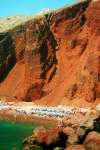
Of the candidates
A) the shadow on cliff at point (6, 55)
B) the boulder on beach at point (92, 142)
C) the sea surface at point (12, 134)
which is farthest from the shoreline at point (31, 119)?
the shadow on cliff at point (6, 55)

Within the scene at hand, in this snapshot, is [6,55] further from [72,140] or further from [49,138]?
[72,140]

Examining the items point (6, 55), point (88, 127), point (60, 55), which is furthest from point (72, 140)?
point (6, 55)

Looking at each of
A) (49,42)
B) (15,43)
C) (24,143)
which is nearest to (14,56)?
(15,43)

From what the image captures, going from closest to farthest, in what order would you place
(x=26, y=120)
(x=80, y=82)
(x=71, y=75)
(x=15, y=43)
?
(x=26, y=120) < (x=80, y=82) < (x=71, y=75) < (x=15, y=43)

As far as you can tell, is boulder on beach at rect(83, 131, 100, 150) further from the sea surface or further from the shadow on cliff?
the shadow on cliff

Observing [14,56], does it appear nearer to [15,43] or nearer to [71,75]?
[15,43]

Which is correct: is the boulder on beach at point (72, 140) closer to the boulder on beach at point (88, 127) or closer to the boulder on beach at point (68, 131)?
the boulder on beach at point (88, 127)
